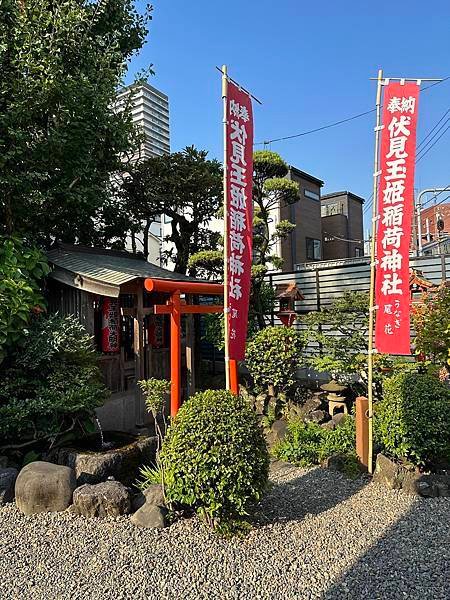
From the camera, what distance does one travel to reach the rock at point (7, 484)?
5.09 m

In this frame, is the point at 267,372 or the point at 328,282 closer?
the point at 267,372

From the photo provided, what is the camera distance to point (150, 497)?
15.8 feet

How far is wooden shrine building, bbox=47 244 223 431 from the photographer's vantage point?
25.1ft

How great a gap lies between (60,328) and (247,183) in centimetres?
364

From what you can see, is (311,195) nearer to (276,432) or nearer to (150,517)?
(276,432)

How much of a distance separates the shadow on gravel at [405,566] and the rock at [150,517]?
1.78m

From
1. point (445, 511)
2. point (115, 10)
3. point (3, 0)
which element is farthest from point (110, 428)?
point (115, 10)

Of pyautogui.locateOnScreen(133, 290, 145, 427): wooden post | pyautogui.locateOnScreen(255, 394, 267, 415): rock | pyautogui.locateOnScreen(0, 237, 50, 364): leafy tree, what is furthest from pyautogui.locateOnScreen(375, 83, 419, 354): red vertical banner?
pyautogui.locateOnScreen(0, 237, 50, 364): leafy tree

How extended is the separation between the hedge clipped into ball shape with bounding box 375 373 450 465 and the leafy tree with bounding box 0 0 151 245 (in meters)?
6.51

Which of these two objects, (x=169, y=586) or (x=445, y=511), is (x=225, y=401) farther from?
(x=445, y=511)

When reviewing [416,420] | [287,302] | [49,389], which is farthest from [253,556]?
[287,302]

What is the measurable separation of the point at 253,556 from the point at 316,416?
449 centimetres

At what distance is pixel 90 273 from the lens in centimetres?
773

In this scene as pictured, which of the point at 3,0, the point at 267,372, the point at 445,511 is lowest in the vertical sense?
the point at 445,511
